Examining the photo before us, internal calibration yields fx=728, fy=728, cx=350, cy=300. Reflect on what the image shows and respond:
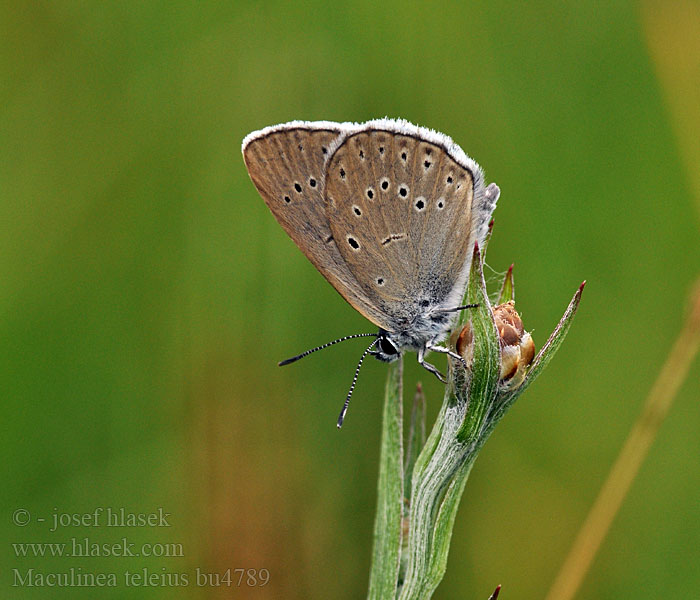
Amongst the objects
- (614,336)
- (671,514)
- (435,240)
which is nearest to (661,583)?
(671,514)

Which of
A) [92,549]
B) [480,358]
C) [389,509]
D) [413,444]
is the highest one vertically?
[480,358]

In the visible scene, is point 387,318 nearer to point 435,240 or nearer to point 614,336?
point 435,240

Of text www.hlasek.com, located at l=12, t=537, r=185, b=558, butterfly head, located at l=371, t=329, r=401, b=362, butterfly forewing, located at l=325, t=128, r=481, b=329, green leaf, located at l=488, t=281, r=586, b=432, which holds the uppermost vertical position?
butterfly forewing, located at l=325, t=128, r=481, b=329

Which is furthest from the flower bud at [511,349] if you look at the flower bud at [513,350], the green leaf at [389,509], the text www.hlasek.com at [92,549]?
the text www.hlasek.com at [92,549]

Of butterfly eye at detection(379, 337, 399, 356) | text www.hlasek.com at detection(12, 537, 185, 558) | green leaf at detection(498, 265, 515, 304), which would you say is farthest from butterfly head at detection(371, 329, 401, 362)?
text www.hlasek.com at detection(12, 537, 185, 558)

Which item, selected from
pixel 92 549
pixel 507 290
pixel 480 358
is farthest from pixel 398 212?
pixel 92 549

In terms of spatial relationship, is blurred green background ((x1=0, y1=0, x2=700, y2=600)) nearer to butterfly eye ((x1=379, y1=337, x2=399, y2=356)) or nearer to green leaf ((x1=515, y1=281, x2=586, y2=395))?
butterfly eye ((x1=379, y1=337, x2=399, y2=356))

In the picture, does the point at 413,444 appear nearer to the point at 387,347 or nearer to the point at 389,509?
the point at 389,509
